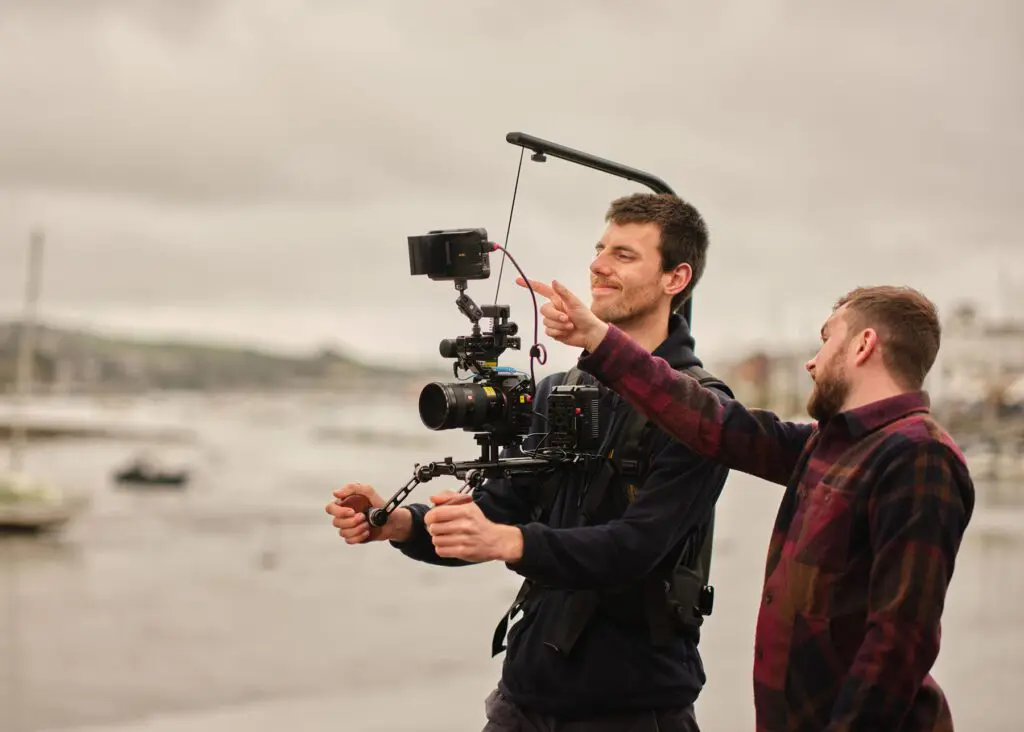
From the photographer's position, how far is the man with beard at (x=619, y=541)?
1717mm

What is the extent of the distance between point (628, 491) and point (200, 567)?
79.7ft

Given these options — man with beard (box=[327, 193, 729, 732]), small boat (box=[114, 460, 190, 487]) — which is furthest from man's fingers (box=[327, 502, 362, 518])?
small boat (box=[114, 460, 190, 487])

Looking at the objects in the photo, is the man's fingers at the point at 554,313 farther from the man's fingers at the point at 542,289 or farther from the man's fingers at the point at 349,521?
the man's fingers at the point at 349,521

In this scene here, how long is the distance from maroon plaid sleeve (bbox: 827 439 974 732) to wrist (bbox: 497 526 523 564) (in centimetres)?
50

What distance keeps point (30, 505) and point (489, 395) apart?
51.8 feet

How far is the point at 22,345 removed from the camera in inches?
492

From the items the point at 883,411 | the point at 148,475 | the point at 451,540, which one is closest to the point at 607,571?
the point at 451,540

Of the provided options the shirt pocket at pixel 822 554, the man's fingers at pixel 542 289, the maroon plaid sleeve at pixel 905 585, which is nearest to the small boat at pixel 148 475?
the man's fingers at pixel 542 289

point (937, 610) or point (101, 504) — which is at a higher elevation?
point (937, 610)

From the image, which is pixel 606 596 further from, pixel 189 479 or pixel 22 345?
pixel 189 479

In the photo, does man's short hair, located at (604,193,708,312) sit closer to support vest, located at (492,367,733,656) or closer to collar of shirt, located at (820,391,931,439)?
support vest, located at (492,367,733,656)

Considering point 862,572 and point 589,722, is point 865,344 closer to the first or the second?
point 862,572

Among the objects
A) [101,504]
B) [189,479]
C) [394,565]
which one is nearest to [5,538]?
[101,504]

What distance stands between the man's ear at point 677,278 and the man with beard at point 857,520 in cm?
30
